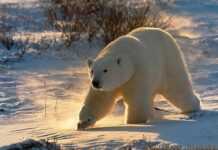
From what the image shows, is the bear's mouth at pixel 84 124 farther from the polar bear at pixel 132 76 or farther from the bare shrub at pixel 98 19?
the bare shrub at pixel 98 19

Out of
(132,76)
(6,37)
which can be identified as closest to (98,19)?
(6,37)

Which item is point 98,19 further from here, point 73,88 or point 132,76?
point 132,76

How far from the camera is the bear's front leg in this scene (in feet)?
20.1

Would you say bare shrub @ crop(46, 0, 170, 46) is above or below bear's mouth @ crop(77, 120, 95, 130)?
above

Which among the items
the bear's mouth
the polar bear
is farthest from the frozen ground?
the polar bear

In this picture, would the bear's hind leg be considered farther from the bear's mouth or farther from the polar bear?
the bear's mouth

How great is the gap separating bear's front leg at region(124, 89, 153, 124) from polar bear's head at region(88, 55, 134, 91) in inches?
7.8

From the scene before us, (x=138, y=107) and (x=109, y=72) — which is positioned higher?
(x=109, y=72)

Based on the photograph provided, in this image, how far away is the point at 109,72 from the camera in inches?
234

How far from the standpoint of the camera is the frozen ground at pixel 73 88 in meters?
5.48

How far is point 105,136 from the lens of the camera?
536 centimetres

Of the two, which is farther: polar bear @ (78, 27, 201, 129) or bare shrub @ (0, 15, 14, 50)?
bare shrub @ (0, 15, 14, 50)

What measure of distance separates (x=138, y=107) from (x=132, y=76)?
11.5 inches

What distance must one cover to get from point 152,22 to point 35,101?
3187 mm
